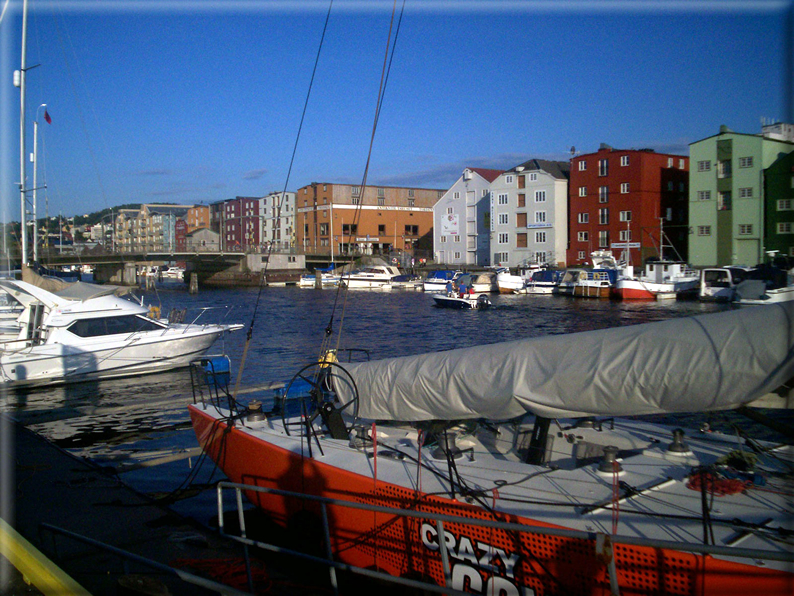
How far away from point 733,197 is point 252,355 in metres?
39.3

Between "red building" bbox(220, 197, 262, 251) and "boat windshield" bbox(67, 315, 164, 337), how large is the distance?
10047 cm

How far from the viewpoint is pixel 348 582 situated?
709cm

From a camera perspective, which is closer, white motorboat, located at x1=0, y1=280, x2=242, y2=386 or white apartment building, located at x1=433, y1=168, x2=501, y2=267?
white motorboat, located at x1=0, y1=280, x2=242, y2=386

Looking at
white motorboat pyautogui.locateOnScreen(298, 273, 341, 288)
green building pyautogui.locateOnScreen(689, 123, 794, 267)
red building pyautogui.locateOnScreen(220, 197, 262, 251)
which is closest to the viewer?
green building pyautogui.locateOnScreen(689, 123, 794, 267)

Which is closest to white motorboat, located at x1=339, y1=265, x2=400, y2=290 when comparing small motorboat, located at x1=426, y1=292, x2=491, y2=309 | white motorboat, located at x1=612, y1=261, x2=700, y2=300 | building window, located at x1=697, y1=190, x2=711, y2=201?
small motorboat, located at x1=426, y1=292, x2=491, y2=309

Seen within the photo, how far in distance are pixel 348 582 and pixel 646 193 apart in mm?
60326

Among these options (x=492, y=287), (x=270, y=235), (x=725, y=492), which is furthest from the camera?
(x=270, y=235)

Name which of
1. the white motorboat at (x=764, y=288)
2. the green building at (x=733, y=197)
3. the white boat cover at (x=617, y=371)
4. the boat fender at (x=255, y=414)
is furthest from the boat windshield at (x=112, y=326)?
the green building at (x=733, y=197)

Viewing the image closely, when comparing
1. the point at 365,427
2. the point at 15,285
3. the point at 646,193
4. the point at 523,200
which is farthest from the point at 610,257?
the point at 365,427

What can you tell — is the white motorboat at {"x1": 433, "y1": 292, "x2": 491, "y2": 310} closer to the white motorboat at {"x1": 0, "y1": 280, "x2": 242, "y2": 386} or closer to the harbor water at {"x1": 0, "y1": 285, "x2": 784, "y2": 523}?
the harbor water at {"x1": 0, "y1": 285, "x2": 784, "y2": 523}

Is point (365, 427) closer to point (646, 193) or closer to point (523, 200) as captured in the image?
point (646, 193)

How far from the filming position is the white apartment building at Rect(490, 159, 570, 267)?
69.1 m

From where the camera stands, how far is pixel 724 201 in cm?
4897

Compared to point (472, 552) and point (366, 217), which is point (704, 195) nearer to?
point (472, 552)
